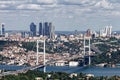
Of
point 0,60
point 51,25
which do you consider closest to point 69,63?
point 0,60

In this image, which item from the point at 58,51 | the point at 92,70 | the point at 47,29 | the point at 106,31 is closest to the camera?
the point at 92,70

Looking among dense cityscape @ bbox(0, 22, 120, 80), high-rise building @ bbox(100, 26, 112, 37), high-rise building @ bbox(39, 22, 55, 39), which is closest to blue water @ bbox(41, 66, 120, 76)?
dense cityscape @ bbox(0, 22, 120, 80)

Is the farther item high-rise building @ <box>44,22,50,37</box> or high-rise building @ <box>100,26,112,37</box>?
high-rise building @ <box>100,26,112,37</box>

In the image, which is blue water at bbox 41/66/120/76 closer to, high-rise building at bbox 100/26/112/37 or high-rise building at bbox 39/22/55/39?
high-rise building at bbox 39/22/55/39

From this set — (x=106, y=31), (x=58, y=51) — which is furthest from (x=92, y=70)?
(x=106, y=31)

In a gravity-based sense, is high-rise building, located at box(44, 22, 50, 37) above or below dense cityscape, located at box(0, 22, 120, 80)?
above

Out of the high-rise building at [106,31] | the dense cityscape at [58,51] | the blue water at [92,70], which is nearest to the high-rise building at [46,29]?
the dense cityscape at [58,51]

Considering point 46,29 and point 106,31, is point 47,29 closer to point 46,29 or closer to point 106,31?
point 46,29

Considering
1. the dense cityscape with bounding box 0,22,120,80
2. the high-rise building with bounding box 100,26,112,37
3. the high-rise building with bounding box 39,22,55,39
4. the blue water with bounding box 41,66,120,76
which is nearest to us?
the blue water with bounding box 41,66,120,76

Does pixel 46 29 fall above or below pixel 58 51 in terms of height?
above

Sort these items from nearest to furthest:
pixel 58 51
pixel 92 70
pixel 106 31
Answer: pixel 92 70
pixel 58 51
pixel 106 31

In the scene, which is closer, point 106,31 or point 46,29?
point 46,29

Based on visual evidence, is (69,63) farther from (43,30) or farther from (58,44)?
(43,30)
